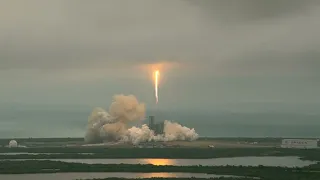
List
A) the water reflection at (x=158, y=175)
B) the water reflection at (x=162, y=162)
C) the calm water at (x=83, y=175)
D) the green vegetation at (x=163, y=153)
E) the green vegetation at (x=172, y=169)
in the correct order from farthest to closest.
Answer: the green vegetation at (x=163, y=153)
the water reflection at (x=162, y=162)
the green vegetation at (x=172, y=169)
the water reflection at (x=158, y=175)
the calm water at (x=83, y=175)

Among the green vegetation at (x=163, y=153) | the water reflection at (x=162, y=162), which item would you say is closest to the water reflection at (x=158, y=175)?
the water reflection at (x=162, y=162)

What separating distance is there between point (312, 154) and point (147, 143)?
43828 millimetres

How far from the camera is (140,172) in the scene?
87.2 metres

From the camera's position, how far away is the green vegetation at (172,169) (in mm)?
81062

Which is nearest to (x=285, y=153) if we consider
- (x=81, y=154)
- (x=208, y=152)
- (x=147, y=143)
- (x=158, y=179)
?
(x=208, y=152)

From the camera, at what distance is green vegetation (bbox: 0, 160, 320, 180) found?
81.1 m

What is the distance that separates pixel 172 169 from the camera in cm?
8944

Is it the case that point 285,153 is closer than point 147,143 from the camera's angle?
Yes

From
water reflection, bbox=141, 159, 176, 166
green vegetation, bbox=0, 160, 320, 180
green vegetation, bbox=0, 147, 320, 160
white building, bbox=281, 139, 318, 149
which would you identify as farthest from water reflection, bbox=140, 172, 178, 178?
white building, bbox=281, 139, 318, 149

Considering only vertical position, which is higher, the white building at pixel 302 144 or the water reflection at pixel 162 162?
the white building at pixel 302 144

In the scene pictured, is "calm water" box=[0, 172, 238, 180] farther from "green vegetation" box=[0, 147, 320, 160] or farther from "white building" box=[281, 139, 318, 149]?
"white building" box=[281, 139, 318, 149]

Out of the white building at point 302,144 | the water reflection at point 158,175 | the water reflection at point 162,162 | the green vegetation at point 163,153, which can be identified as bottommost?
the water reflection at point 158,175

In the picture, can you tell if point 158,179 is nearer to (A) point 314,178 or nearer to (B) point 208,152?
(A) point 314,178

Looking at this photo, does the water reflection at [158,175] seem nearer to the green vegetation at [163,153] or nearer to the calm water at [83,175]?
the calm water at [83,175]
